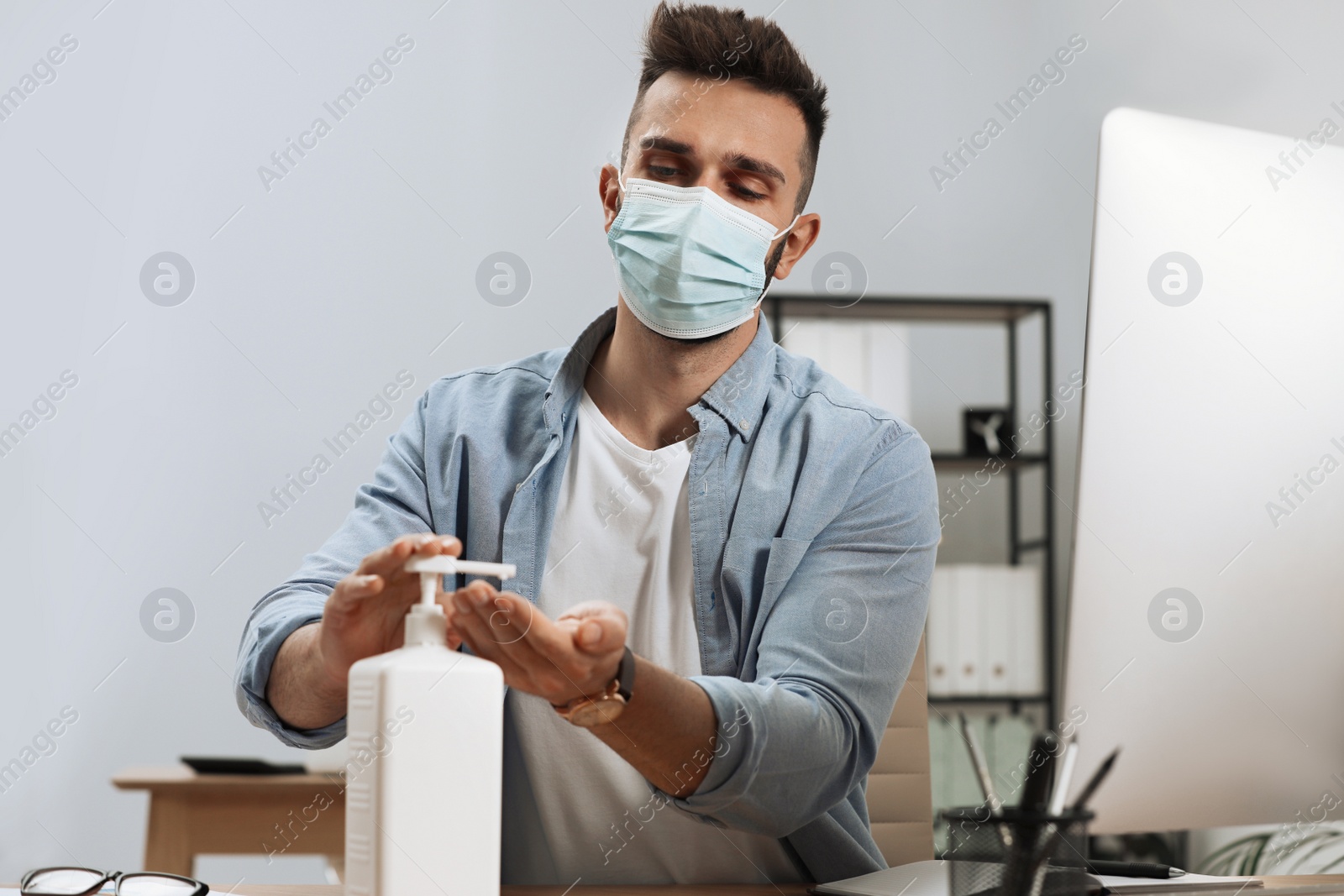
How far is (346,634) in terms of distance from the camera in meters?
0.74

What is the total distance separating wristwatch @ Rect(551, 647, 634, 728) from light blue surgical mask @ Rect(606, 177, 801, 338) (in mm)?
595

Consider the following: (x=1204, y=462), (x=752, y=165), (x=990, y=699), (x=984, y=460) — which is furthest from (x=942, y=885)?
(x=984, y=460)

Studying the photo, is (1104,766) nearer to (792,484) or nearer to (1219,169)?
(1219,169)

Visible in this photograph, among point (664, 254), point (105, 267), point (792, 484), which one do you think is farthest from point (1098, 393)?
point (105, 267)

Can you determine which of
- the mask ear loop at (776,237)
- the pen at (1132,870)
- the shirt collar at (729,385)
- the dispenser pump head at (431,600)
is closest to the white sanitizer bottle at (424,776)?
the dispenser pump head at (431,600)

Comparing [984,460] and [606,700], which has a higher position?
[984,460]

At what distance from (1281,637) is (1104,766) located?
0.14m

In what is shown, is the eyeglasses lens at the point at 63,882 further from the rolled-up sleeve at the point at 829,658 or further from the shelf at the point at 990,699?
the shelf at the point at 990,699

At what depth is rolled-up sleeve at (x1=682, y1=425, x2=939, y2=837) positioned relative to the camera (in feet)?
2.76

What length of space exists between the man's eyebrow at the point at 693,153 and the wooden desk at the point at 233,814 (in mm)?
1598

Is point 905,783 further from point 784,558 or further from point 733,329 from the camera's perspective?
point 733,329

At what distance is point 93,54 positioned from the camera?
248 cm

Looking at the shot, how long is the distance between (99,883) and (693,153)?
90 cm

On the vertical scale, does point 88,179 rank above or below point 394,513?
above
